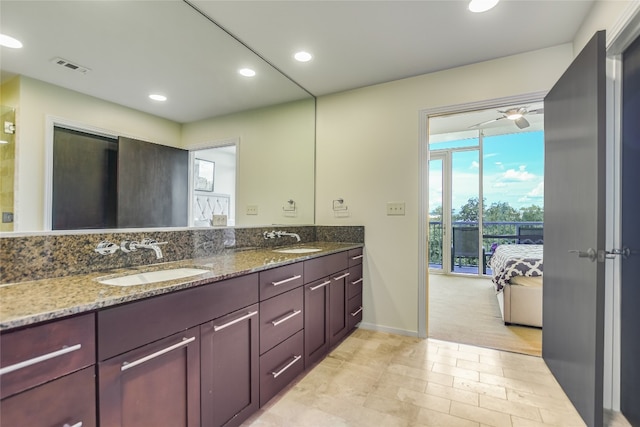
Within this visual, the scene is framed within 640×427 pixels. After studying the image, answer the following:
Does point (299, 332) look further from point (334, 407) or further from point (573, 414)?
point (573, 414)

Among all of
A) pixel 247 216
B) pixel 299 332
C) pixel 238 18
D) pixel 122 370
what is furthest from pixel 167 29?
pixel 299 332

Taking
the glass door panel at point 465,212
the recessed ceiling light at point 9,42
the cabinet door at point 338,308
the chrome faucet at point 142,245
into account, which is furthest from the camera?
the glass door panel at point 465,212

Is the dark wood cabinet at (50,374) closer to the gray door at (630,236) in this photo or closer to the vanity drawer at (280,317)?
the vanity drawer at (280,317)

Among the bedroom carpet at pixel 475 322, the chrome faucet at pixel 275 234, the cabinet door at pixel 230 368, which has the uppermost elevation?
the chrome faucet at pixel 275 234

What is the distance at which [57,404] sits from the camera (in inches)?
34.2

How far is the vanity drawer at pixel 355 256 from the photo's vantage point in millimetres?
2785

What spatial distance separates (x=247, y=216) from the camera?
97.6 inches

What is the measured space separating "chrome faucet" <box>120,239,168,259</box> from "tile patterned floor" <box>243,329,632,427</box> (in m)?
1.04

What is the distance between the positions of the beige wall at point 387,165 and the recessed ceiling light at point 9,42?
93.6 inches

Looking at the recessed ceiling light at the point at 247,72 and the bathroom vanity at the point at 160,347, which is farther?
the recessed ceiling light at the point at 247,72

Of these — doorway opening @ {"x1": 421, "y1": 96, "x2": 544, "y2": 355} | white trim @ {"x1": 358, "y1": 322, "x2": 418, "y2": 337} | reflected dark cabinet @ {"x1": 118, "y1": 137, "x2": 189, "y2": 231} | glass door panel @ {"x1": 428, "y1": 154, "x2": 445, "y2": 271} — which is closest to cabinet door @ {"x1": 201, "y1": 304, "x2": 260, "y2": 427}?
reflected dark cabinet @ {"x1": 118, "y1": 137, "x2": 189, "y2": 231}

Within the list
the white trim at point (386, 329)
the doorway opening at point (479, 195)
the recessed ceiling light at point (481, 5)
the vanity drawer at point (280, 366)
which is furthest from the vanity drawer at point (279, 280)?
the doorway opening at point (479, 195)

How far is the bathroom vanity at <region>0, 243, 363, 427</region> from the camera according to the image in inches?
32.9

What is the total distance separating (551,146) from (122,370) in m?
2.67
